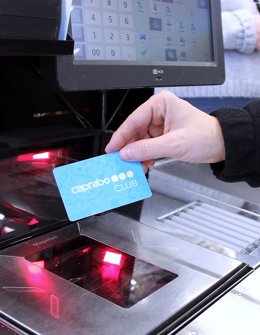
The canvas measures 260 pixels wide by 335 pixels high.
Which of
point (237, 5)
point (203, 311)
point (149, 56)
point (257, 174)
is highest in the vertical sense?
point (237, 5)

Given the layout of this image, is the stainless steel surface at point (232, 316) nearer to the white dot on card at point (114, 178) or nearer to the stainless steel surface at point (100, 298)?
the stainless steel surface at point (100, 298)

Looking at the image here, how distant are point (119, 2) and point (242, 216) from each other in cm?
44

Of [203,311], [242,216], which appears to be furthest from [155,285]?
[242,216]

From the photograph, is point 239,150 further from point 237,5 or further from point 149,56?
point 237,5

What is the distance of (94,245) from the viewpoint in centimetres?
70

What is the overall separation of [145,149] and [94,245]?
6.9 inches

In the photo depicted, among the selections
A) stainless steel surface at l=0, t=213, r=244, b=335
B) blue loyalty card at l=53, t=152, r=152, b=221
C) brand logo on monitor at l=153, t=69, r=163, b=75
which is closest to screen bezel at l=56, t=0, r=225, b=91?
brand logo on monitor at l=153, t=69, r=163, b=75

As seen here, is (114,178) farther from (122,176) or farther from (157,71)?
(157,71)

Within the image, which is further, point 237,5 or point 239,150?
point 237,5

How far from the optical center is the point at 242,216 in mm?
869

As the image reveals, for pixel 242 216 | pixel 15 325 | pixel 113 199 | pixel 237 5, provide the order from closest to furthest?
pixel 15 325, pixel 113 199, pixel 242 216, pixel 237 5

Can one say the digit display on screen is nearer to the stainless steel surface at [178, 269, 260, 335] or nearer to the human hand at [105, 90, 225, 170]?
the human hand at [105, 90, 225, 170]

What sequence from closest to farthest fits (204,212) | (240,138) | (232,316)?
(232,316)
(240,138)
(204,212)

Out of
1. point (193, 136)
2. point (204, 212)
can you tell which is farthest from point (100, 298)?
point (204, 212)
